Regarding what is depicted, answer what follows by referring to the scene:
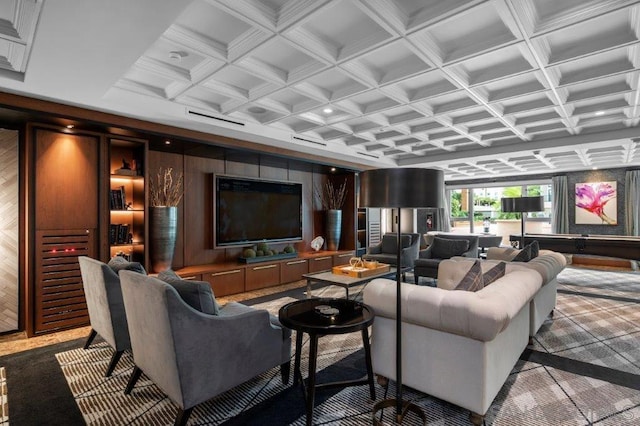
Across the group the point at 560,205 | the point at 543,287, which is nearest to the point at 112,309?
the point at 543,287

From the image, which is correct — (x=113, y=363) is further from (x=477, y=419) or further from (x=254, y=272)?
(x=254, y=272)

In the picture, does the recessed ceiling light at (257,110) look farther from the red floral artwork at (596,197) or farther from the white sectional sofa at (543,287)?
the red floral artwork at (596,197)

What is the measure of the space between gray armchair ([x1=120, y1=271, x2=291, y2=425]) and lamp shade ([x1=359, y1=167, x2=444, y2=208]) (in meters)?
1.09

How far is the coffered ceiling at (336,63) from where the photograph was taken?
6.96 feet

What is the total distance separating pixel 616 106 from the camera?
4.06 metres

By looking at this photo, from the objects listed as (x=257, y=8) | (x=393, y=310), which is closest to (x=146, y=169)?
(x=257, y=8)

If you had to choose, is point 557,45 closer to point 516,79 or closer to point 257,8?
point 516,79

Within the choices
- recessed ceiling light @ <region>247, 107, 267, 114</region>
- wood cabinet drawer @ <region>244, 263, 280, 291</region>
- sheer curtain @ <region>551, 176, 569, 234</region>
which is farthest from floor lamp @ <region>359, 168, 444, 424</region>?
sheer curtain @ <region>551, 176, 569, 234</region>

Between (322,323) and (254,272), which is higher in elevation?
(322,323)

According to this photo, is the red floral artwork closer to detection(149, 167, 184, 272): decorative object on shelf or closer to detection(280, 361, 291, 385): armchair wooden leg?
detection(280, 361, 291, 385): armchair wooden leg

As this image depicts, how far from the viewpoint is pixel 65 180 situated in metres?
3.45

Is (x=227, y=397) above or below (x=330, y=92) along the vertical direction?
below

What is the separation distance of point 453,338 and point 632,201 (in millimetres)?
9544

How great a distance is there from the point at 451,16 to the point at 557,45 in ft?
4.18
